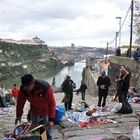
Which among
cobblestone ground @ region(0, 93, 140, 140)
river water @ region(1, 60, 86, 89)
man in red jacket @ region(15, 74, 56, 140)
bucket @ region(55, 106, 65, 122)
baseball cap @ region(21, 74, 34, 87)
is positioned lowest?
river water @ region(1, 60, 86, 89)

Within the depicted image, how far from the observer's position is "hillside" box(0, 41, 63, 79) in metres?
145

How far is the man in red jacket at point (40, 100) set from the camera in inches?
272

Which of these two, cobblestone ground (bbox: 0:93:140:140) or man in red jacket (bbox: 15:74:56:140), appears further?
cobblestone ground (bbox: 0:93:140:140)

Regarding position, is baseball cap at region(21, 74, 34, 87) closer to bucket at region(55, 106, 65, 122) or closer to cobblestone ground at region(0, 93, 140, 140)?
cobblestone ground at region(0, 93, 140, 140)

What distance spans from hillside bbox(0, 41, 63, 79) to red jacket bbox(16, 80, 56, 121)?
12606 cm

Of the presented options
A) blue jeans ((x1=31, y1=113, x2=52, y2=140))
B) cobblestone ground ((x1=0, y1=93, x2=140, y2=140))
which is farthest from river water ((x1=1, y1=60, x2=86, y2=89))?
blue jeans ((x1=31, y1=113, x2=52, y2=140))

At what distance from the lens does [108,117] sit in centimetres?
1227

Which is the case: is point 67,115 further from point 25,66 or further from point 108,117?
point 25,66

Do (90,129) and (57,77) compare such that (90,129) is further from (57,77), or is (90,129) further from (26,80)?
(57,77)

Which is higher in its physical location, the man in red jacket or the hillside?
the man in red jacket

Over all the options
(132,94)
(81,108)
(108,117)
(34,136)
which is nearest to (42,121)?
(34,136)

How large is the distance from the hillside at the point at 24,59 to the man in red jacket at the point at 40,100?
126 meters

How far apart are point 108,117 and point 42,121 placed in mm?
5270

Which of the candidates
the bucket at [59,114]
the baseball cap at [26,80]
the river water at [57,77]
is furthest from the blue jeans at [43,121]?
the river water at [57,77]
